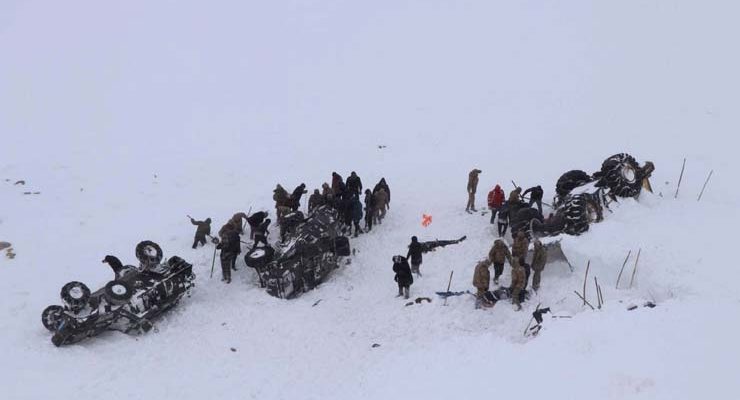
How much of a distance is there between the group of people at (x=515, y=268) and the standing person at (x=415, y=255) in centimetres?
190

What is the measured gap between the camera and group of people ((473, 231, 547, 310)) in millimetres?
13820

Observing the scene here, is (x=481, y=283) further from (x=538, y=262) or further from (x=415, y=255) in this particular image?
(x=415, y=255)

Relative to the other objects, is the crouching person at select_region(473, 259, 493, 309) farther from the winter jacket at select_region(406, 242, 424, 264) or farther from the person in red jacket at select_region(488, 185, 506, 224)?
the person in red jacket at select_region(488, 185, 506, 224)

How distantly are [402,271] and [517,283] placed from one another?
2708 millimetres

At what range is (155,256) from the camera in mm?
15836

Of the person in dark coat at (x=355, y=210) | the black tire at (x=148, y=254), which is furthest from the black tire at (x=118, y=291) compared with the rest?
the person in dark coat at (x=355, y=210)

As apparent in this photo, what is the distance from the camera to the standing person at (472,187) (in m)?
18.7

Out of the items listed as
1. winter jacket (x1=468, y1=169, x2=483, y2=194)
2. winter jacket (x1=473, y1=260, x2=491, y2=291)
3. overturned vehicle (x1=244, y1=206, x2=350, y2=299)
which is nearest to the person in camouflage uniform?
winter jacket (x1=473, y1=260, x2=491, y2=291)

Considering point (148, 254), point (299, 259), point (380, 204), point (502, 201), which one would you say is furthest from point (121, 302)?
point (502, 201)

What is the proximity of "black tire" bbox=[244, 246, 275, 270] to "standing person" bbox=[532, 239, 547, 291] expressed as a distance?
6.56m

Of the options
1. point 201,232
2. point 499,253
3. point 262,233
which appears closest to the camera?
point 499,253

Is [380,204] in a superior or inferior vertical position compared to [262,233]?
superior

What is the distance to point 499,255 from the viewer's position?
572 inches

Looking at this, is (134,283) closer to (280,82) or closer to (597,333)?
(597,333)
